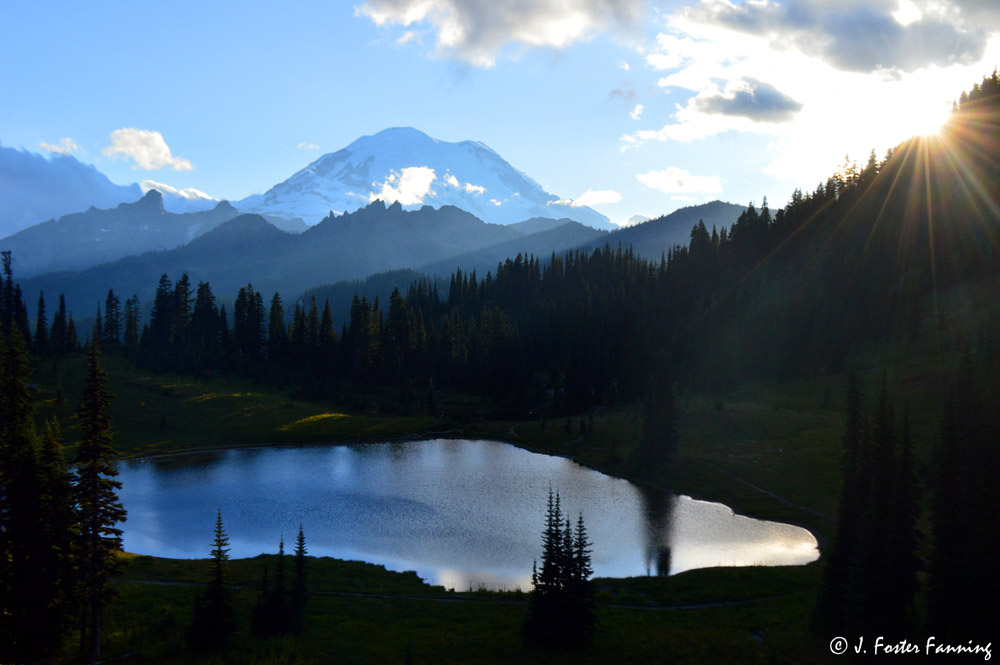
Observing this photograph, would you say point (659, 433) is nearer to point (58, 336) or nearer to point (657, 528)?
point (657, 528)

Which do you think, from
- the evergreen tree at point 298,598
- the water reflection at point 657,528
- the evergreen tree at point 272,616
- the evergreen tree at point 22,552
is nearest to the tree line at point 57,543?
the evergreen tree at point 22,552

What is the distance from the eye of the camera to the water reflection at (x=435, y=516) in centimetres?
5619

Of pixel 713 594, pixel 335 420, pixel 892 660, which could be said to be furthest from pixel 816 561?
pixel 335 420

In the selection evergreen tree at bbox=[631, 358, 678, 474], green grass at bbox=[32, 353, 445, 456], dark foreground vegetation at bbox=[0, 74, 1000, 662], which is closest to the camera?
Answer: dark foreground vegetation at bbox=[0, 74, 1000, 662]

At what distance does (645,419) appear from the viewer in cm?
8794

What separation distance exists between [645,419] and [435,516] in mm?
34181

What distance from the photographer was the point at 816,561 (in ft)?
174

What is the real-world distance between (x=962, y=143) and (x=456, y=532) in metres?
153

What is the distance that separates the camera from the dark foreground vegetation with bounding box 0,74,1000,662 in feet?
108

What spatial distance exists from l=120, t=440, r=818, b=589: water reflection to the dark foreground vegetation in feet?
17.8

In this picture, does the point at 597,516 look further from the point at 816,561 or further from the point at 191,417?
the point at 191,417

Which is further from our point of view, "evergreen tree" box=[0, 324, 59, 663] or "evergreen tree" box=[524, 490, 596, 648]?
"evergreen tree" box=[524, 490, 596, 648]

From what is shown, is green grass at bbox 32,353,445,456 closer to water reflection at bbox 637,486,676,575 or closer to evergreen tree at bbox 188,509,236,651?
water reflection at bbox 637,486,676,575

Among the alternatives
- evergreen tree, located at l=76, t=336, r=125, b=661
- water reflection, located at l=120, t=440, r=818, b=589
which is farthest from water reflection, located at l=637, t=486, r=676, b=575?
evergreen tree, located at l=76, t=336, r=125, b=661
